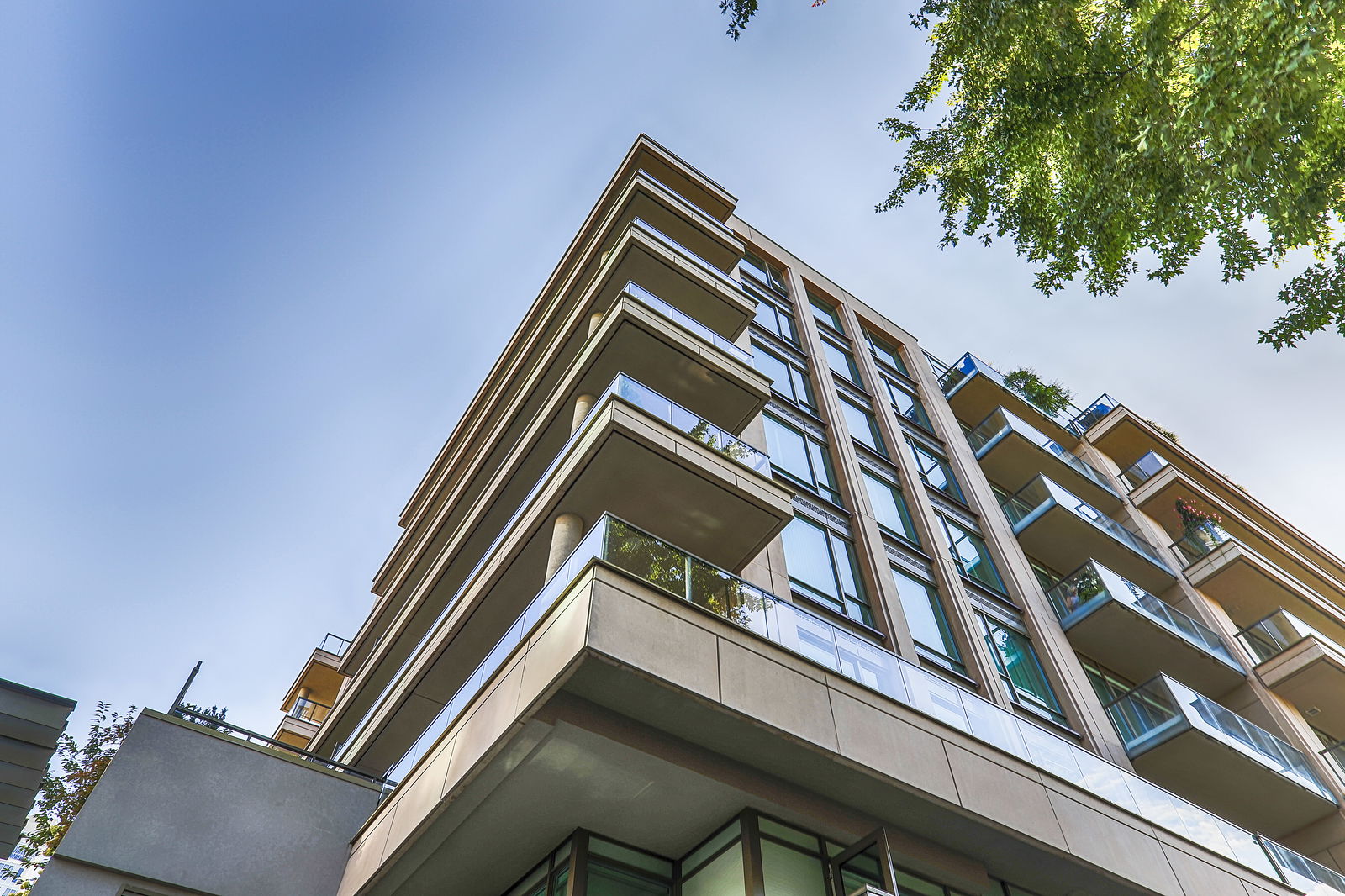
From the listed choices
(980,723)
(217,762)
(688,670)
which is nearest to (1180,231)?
(980,723)

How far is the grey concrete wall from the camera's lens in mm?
10305

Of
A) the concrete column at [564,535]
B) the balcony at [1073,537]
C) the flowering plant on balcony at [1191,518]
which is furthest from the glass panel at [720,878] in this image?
the flowering plant on balcony at [1191,518]

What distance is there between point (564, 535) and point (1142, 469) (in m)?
23.9

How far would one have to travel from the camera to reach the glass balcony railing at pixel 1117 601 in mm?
19406

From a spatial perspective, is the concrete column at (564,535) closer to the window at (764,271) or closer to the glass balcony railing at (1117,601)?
the glass balcony railing at (1117,601)

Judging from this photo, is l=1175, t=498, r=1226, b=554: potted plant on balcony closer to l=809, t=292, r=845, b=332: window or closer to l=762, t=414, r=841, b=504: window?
l=809, t=292, r=845, b=332: window

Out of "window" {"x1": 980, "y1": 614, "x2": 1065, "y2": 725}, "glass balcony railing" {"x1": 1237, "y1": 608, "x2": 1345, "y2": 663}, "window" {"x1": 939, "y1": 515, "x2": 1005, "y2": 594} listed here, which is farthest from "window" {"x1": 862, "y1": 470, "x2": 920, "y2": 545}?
"glass balcony railing" {"x1": 1237, "y1": 608, "x2": 1345, "y2": 663}

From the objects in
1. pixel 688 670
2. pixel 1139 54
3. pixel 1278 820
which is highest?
pixel 1139 54

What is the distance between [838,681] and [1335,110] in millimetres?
8409

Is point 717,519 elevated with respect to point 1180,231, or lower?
lower

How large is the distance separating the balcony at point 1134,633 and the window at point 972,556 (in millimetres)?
1582

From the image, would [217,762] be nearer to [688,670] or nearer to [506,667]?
[506,667]

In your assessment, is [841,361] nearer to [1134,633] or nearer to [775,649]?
[1134,633]

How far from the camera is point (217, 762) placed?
11.6 m
